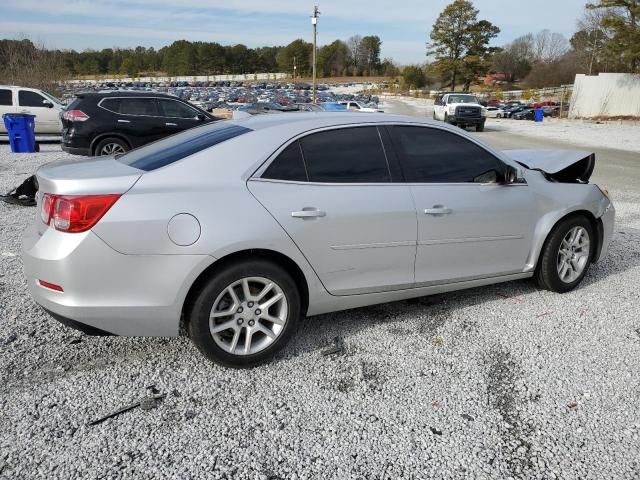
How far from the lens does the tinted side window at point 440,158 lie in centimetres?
375

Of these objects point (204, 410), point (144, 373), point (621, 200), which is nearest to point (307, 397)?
point (204, 410)

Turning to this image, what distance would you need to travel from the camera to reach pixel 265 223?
123 inches

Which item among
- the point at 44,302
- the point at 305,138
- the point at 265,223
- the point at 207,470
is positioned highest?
the point at 305,138

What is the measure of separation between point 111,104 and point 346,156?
9.73 metres

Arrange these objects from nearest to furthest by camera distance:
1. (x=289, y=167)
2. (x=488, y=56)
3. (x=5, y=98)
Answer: (x=289, y=167)
(x=5, y=98)
(x=488, y=56)

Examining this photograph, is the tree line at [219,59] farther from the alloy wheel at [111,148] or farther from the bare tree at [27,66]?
the alloy wheel at [111,148]

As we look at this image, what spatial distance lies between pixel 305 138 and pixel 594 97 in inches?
1410

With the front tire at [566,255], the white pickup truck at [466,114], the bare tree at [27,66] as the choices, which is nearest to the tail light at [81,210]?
the front tire at [566,255]

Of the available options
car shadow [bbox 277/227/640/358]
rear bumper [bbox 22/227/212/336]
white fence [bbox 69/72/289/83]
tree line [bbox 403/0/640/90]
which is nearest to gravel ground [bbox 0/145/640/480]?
car shadow [bbox 277/227/640/358]

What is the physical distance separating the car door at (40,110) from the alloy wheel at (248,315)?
51.1 feet

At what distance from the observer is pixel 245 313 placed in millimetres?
3195

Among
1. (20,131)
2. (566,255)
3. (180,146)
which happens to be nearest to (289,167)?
(180,146)

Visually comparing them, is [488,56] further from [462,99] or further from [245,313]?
[245,313]

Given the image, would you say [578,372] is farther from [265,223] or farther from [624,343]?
[265,223]
